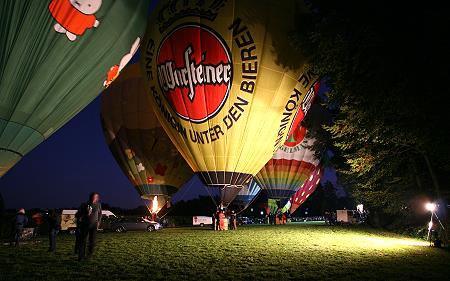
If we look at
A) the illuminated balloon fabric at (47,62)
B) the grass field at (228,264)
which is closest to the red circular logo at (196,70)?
the illuminated balloon fabric at (47,62)

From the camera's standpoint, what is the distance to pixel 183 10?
16.6 metres

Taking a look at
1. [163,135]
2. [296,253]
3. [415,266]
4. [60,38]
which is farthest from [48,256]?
[163,135]

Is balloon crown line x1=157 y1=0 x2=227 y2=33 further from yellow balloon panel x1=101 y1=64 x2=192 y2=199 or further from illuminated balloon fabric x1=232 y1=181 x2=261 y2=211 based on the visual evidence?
illuminated balloon fabric x1=232 y1=181 x2=261 y2=211

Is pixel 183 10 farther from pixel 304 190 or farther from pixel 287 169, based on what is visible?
pixel 304 190

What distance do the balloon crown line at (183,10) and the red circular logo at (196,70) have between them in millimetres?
536

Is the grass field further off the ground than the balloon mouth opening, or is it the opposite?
the balloon mouth opening

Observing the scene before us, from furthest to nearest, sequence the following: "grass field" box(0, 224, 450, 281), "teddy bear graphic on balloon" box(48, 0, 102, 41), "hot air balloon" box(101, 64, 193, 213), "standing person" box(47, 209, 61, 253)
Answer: "hot air balloon" box(101, 64, 193, 213) < "standing person" box(47, 209, 61, 253) < "teddy bear graphic on balloon" box(48, 0, 102, 41) < "grass field" box(0, 224, 450, 281)

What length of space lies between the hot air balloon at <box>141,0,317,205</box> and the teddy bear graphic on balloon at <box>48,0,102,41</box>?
20.4ft

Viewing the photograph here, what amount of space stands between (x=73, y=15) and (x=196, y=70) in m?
7.03

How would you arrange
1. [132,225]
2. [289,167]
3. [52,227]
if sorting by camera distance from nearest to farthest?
[52,227], [132,225], [289,167]

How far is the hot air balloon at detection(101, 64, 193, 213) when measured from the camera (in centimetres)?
2445

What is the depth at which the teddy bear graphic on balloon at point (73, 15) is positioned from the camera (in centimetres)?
934

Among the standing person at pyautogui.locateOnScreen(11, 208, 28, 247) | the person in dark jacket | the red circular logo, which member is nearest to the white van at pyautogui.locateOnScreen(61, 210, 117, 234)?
the red circular logo

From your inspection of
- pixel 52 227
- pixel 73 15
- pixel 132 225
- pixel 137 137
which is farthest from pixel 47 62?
pixel 137 137
